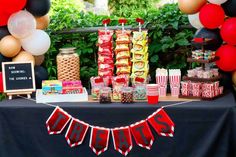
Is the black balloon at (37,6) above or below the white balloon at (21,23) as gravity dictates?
above

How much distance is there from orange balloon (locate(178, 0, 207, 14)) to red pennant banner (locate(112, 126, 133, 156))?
96 cm

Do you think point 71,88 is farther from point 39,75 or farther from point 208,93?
point 208,93

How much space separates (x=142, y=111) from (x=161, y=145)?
0.86ft

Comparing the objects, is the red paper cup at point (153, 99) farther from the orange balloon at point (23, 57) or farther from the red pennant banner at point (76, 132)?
the orange balloon at point (23, 57)

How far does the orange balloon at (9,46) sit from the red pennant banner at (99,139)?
35.6 inches

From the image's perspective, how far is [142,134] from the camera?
3330 millimetres

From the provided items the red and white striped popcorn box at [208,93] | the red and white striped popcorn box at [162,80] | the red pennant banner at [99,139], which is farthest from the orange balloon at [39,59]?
the red and white striped popcorn box at [208,93]

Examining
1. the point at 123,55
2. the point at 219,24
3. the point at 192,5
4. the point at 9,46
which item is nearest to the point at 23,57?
the point at 9,46

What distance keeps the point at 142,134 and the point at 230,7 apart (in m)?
1.06

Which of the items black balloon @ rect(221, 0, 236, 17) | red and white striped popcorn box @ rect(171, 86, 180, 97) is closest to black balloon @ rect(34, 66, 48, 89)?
red and white striped popcorn box @ rect(171, 86, 180, 97)

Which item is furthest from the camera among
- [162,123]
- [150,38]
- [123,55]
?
[150,38]

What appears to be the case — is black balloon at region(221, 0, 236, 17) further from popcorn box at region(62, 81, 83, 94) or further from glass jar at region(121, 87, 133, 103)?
popcorn box at region(62, 81, 83, 94)

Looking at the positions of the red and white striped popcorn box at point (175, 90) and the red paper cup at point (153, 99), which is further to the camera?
the red and white striped popcorn box at point (175, 90)

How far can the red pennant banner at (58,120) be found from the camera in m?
3.43
